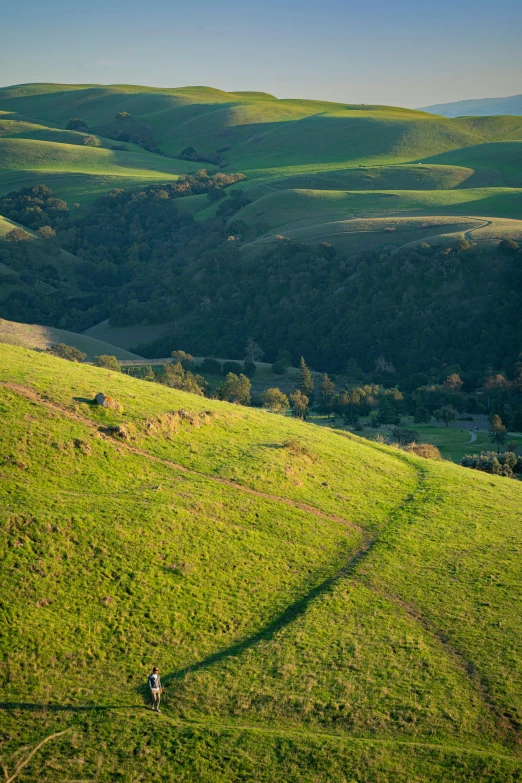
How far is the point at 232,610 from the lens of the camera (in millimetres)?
20078

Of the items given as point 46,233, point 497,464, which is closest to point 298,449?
point 497,464

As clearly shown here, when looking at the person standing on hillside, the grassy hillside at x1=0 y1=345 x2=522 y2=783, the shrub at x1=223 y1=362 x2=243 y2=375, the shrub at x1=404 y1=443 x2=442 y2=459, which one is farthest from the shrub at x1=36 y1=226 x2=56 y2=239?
the person standing on hillside

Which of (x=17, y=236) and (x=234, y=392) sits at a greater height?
(x=17, y=236)

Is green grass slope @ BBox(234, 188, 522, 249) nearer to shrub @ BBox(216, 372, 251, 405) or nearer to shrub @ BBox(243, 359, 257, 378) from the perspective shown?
shrub @ BBox(243, 359, 257, 378)

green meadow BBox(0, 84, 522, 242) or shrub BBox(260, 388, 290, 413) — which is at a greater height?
green meadow BBox(0, 84, 522, 242)

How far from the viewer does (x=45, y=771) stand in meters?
14.0

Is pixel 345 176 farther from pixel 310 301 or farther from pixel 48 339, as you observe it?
pixel 48 339

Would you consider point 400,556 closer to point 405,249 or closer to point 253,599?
point 253,599

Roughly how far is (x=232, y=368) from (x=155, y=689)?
76803 millimetres

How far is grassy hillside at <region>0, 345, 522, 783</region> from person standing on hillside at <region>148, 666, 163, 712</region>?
0.32m

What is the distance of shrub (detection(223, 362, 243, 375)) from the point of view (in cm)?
9119

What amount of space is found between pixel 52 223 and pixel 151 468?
476ft

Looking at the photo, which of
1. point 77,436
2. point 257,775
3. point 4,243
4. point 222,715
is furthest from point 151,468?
point 4,243

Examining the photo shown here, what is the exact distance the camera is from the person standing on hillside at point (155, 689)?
620 inches
